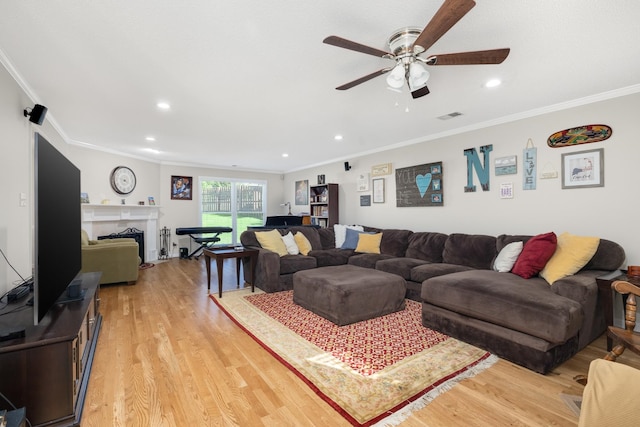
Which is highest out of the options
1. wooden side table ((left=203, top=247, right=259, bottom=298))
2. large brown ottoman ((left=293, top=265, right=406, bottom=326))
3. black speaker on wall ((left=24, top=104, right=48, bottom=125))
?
black speaker on wall ((left=24, top=104, right=48, bottom=125))

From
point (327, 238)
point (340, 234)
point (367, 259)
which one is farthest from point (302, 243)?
point (367, 259)

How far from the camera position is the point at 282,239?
4508 mm

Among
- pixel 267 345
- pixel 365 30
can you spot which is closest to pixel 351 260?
pixel 267 345

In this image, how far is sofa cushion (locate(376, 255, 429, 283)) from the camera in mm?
3688

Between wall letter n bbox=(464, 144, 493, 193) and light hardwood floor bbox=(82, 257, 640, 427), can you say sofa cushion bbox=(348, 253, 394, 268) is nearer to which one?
wall letter n bbox=(464, 144, 493, 193)

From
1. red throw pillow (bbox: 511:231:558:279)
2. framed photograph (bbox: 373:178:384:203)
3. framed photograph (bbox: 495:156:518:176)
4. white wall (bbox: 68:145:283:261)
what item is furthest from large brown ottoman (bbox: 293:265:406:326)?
white wall (bbox: 68:145:283:261)

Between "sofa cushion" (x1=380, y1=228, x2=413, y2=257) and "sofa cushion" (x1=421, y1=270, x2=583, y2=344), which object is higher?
"sofa cushion" (x1=380, y1=228, x2=413, y2=257)

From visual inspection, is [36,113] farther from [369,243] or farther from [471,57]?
[369,243]

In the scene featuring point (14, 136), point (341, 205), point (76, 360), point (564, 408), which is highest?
point (14, 136)

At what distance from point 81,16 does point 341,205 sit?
512 cm

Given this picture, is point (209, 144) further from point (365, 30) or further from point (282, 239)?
point (365, 30)

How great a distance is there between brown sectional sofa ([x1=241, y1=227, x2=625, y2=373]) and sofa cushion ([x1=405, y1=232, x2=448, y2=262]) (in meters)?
0.07

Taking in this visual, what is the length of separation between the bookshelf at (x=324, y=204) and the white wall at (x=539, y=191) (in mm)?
1318

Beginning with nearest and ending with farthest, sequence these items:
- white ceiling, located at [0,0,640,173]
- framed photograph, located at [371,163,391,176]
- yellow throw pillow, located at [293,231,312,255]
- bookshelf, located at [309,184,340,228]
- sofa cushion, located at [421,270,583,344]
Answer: white ceiling, located at [0,0,640,173] → sofa cushion, located at [421,270,583,344] → yellow throw pillow, located at [293,231,312,255] → framed photograph, located at [371,163,391,176] → bookshelf, located at [309,184,340,228]
